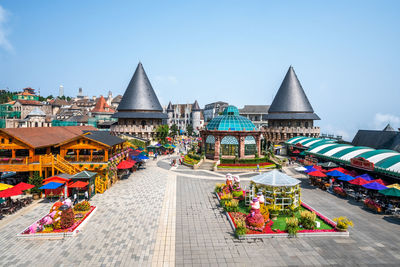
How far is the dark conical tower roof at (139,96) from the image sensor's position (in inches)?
1998

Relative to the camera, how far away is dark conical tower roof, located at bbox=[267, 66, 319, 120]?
5444cm

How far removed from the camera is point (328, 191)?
24156 millimetres

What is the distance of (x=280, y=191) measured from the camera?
57.5 feet

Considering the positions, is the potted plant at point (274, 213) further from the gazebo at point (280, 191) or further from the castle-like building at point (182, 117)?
the castle-like building at point (182, 117)

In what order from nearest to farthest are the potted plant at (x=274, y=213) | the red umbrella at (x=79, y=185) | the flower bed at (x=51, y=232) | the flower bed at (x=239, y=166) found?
the flower bed at (x=51, y=232), the potted plant at (x=274, y=213), the red umbrella at (x=79, y=185), the flower bed at (x=239, y=166)

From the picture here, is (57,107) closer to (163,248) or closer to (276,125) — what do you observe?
(276,125)

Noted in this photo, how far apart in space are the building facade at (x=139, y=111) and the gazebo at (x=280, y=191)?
35470 mm

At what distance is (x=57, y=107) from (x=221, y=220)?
12589cm

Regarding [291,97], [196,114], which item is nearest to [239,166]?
[291,97]

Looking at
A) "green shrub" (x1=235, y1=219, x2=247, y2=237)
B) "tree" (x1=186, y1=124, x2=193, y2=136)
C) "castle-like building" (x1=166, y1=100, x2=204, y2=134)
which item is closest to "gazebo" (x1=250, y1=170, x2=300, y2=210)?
"green shrub" (x1=235, y1=219, x2=247, y2=237)

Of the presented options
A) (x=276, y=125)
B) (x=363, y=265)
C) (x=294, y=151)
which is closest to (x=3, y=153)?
(x=363, y=265)

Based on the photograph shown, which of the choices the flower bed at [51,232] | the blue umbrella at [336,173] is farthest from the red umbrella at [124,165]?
the blue umbrella at [336,173]

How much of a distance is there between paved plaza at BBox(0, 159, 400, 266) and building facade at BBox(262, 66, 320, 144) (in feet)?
117

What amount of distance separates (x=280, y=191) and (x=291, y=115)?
132ft
